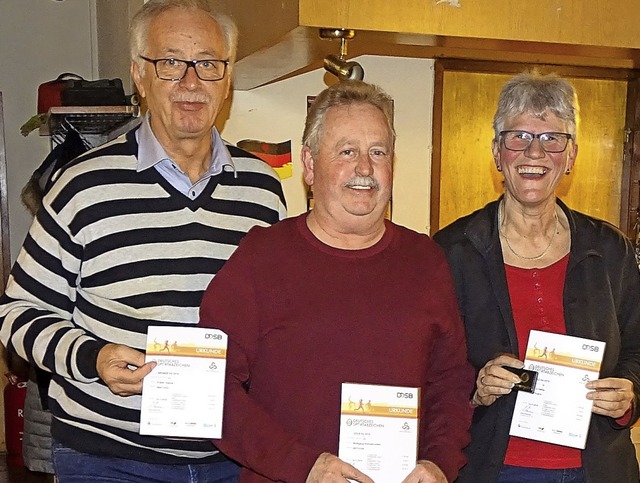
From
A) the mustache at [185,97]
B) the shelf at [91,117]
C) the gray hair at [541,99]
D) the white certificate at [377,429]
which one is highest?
the shelf at [91,117]

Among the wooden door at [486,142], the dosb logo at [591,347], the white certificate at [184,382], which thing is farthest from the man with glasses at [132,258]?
the wooden door at [486,142]

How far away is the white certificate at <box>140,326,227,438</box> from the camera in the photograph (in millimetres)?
1566

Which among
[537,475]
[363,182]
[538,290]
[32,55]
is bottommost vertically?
[537,475]

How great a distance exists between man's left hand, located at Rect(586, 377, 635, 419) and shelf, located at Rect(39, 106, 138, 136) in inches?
81.7

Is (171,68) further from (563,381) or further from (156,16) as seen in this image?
(563,381)

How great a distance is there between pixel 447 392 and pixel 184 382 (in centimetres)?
54

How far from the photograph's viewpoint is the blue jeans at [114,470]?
1688mm

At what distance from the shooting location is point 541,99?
1888 millimetres

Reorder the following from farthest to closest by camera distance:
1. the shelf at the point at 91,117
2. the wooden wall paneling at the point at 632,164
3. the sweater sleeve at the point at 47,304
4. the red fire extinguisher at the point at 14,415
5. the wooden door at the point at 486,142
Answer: the red fire extinguisher at the point at 14,415 → the wooden wall paneling at the point at 632,164 → the wooden door at the point at 486,142 → the shelf at the point at 91,117 → the sweater sleeve at the point at 47,304

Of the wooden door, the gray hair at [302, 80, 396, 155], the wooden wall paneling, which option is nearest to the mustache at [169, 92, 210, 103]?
the gray hair at [302, 80, 396, 155]

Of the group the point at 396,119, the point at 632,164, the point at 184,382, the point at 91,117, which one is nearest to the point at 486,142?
the point at 396,119

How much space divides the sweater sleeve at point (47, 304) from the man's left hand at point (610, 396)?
1.03 metres

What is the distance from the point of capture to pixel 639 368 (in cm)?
191

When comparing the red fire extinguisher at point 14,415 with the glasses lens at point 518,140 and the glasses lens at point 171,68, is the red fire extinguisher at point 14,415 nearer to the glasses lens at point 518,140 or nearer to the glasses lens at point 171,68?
the glasses lens at point 171,68
